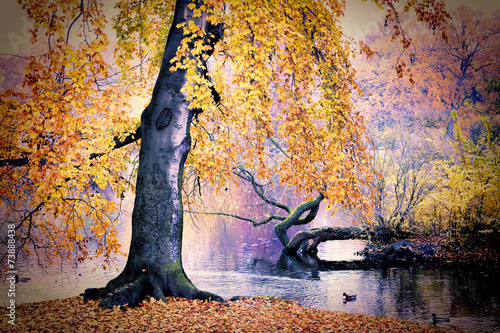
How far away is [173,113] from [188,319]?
3077 millimetres

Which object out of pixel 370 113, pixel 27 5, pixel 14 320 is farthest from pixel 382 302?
pixel 370 113

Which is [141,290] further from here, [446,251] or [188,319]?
[446,251]

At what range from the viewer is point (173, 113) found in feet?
19.9

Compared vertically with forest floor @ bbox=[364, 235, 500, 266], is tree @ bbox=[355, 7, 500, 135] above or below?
above

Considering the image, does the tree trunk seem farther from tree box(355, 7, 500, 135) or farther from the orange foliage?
tree box(355, 7, 500, 135)

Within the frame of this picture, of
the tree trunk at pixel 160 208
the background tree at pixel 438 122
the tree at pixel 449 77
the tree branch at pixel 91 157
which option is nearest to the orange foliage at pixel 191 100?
the tree branch at pixel 91 157

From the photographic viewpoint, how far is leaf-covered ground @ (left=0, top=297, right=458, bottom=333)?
4461mm

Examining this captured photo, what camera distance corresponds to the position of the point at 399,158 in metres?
13.6

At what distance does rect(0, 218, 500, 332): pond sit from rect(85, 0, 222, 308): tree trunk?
125 inches

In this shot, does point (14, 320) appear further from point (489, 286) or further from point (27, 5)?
point (489, 286)

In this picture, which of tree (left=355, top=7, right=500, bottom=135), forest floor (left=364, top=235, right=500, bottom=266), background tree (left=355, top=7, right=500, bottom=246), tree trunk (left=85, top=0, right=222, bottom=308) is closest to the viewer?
tree trunk (left=85, top=0, right=222, bottom=308)

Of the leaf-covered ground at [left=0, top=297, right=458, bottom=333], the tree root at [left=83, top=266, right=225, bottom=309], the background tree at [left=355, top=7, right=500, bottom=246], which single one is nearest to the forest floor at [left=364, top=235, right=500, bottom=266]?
the background tree at [left=355, top=7, right=500, bottom=246]

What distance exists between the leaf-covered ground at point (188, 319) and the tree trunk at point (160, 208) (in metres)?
0.24

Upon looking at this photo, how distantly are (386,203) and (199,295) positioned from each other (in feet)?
33.4
